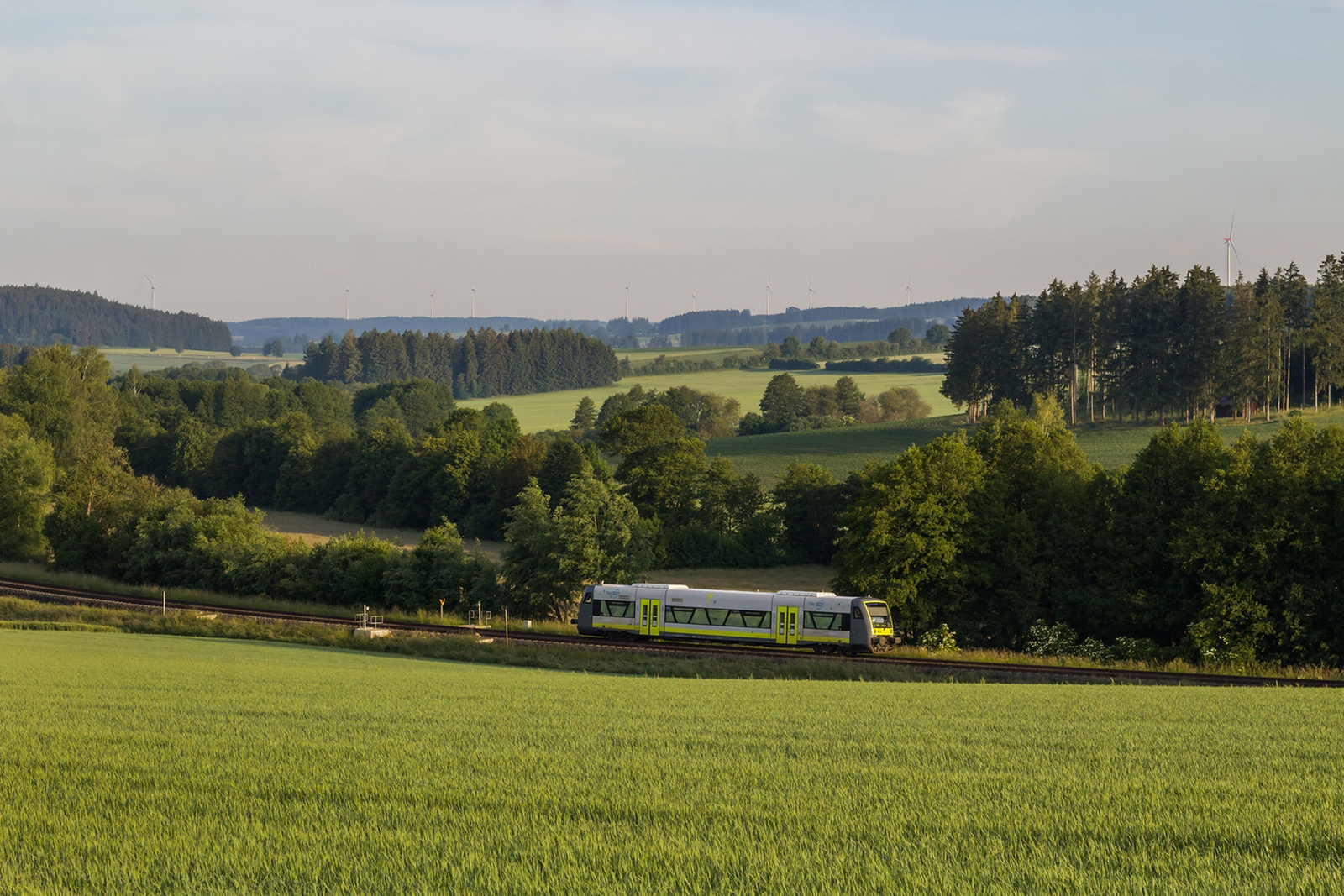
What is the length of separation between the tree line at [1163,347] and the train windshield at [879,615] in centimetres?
7713

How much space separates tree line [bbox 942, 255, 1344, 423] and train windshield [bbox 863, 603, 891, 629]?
253ft

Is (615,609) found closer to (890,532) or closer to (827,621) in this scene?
(827,621)

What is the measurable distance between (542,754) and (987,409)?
127207 mm

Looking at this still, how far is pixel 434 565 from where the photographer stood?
59.1 meters

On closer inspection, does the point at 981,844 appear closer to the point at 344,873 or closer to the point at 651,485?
the point at 344,873

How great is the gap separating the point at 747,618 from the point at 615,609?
627 centimetres

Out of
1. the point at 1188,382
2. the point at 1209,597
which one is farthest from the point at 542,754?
the point at 1188,382

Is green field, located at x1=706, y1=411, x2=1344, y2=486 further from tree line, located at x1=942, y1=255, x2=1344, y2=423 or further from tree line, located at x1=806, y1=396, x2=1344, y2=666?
tree line, located at x1=806, y1=396, x2=1344, y2=666

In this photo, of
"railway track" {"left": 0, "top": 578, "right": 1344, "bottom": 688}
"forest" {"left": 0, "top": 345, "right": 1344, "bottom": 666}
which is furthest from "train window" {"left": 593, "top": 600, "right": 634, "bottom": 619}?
"forest" {"left": 0, "top": 345, "right": 1344, "bottom": 666}

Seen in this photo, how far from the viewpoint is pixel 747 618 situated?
46.0 meters

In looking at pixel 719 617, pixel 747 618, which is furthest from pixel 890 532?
pixel 719 617

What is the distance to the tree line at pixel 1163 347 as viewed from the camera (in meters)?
108

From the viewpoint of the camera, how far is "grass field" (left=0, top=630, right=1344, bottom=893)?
7531 millimetres

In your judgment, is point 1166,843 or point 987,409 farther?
point 987,409
